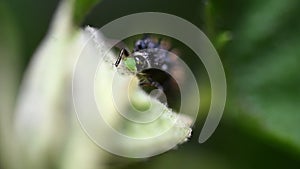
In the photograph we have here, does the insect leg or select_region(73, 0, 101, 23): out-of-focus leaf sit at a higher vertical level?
select_region(73, 0, 101, 23): out-of-focus leaf

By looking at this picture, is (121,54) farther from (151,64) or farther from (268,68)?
→ (268,68)

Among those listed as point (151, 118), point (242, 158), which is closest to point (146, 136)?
point (151, 118)

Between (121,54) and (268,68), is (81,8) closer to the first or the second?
(121,54)

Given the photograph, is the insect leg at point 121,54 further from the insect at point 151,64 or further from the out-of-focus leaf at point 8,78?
the out-of-focus leaf at point 8,78

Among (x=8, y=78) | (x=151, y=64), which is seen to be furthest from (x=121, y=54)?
(x=8, y=78)

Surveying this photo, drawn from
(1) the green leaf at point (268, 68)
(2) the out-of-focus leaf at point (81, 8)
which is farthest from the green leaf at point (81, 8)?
(1) the green leaf at point (268, 68)

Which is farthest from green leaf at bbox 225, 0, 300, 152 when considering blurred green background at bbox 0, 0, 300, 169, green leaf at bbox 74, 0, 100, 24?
green leaf at bbox 74, 0, 100, 24

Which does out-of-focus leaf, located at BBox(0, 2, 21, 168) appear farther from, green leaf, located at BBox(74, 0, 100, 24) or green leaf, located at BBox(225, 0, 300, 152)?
green leaf, located at BBox(225, 0, 300, 152)
